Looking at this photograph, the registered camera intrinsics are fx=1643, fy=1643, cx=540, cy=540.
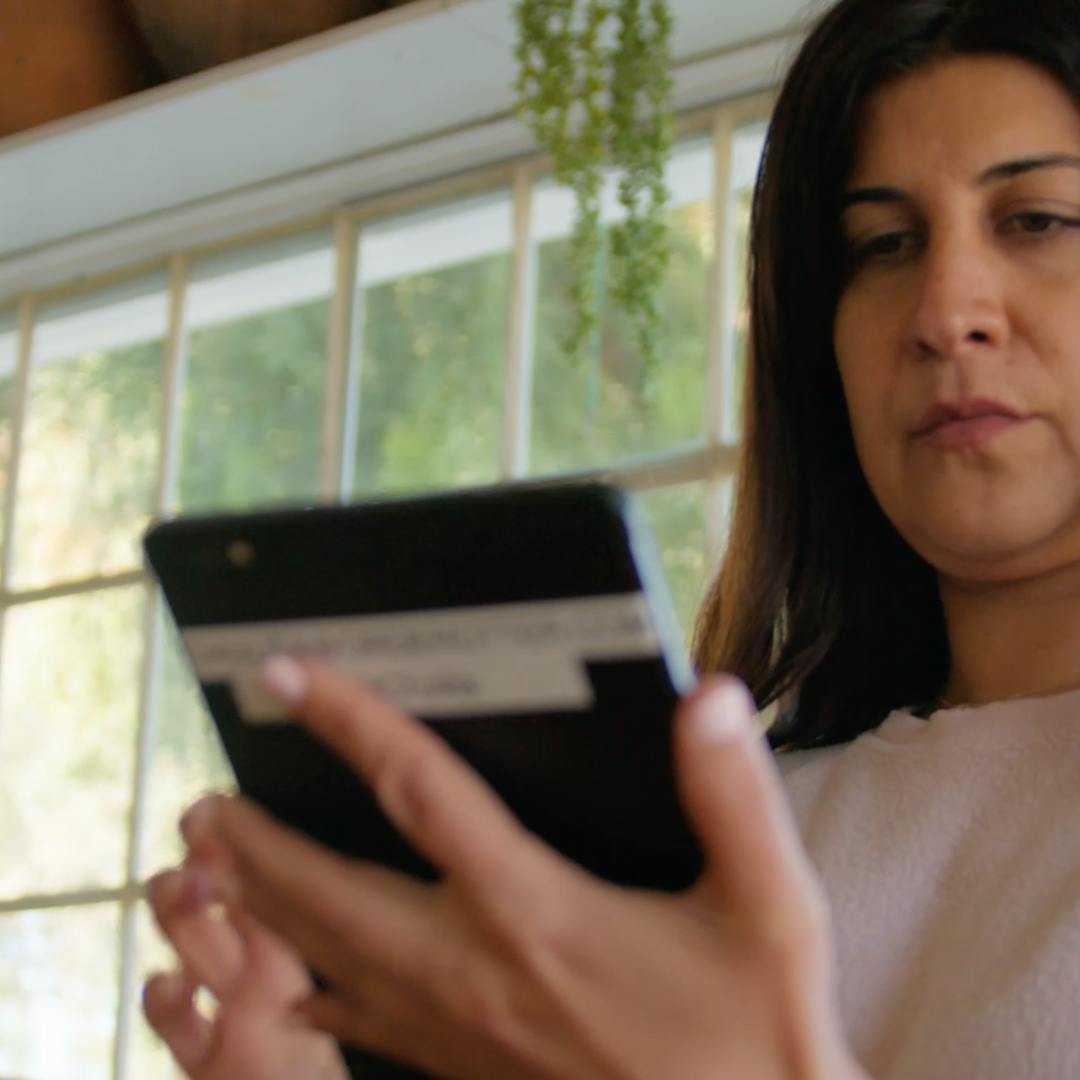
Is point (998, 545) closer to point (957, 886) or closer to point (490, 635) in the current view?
point (957, 886)

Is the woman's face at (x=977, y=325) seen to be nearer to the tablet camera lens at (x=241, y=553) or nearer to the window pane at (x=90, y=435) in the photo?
the tablet camera lens at (x=241, y=553)

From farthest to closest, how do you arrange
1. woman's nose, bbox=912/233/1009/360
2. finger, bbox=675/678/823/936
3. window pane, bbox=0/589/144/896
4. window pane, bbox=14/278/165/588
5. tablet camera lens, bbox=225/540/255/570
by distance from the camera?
1. window pane, bbox=14/278/165/588
2. window pane, bbox=0/589/144/896
3. woman's nose, bbox=912/233/1009/360
4. tablet camera lens, bbox=225/540/255/570
5. finger, bbox=675/678/823/936

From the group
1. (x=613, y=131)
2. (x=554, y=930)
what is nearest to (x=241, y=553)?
(x=554, y=930)

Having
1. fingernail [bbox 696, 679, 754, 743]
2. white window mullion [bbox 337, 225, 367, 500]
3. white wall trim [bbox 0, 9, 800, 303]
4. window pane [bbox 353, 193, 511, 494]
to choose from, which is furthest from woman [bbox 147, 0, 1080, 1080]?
white window mullion [bbox 337, 225, 367, 500]

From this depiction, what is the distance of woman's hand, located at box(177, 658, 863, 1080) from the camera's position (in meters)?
0.46

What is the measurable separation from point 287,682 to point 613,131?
1138mm

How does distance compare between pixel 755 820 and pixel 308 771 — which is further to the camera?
pixel 308 771

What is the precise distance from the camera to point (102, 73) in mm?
2016

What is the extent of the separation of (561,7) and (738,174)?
0.26 m

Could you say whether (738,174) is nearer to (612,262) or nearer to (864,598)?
(612,262)

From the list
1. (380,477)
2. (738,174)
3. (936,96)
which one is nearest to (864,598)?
(936,96)

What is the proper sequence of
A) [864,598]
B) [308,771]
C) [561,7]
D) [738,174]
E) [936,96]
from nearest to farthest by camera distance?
[308,771], [936,96], [864,598], [561,7], [738,174]

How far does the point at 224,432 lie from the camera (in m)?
2.04

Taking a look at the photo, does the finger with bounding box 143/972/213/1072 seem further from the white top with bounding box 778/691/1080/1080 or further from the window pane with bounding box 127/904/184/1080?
the window pane with bounding box 127/904/184/1080
